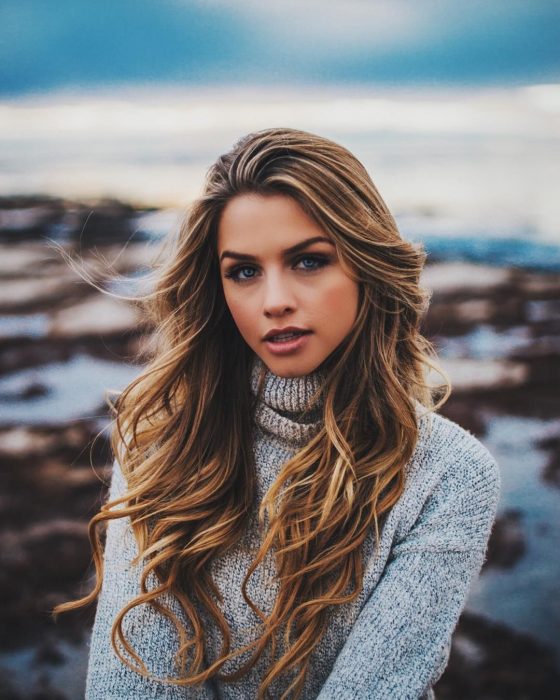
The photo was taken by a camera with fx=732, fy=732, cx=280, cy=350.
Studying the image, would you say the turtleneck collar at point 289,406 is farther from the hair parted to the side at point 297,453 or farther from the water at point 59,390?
the water at point 59,390

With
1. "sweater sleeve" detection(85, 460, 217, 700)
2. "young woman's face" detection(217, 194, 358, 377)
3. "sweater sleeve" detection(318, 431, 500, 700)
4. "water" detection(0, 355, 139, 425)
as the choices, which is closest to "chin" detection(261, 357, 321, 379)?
"young woman's face" detection(217, 194, 358, 377)

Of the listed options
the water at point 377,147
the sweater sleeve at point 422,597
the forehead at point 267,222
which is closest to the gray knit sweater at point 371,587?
the sweater sleeve at point 422,597

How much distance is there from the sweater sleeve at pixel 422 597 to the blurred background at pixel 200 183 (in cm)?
84

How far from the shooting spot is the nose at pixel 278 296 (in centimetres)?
103

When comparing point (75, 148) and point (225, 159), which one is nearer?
point (225, 159)

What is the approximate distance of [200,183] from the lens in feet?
5.98

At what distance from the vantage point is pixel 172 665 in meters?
1.09

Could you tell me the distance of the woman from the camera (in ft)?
3.41

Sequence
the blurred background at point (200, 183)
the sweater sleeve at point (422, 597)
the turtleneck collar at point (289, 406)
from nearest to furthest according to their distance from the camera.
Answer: the sweater sleeve at point (422, 597) → the turtleneck collar at point (289, 406) → the blurred background at point (200, 183)

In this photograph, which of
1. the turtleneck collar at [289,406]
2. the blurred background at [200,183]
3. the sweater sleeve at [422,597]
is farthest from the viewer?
the blurred background at [200,183]

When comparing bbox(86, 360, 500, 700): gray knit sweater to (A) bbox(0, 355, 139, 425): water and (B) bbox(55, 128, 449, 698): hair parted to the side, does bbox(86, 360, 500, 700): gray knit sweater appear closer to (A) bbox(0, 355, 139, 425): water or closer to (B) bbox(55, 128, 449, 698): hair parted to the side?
(B) bbox(55, 128, 449, 698): hair parted to the side

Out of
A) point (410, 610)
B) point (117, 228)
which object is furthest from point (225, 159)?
point (117, 228)

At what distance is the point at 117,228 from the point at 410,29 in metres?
0.90

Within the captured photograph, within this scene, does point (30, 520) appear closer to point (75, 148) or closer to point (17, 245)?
point (17, 245)
